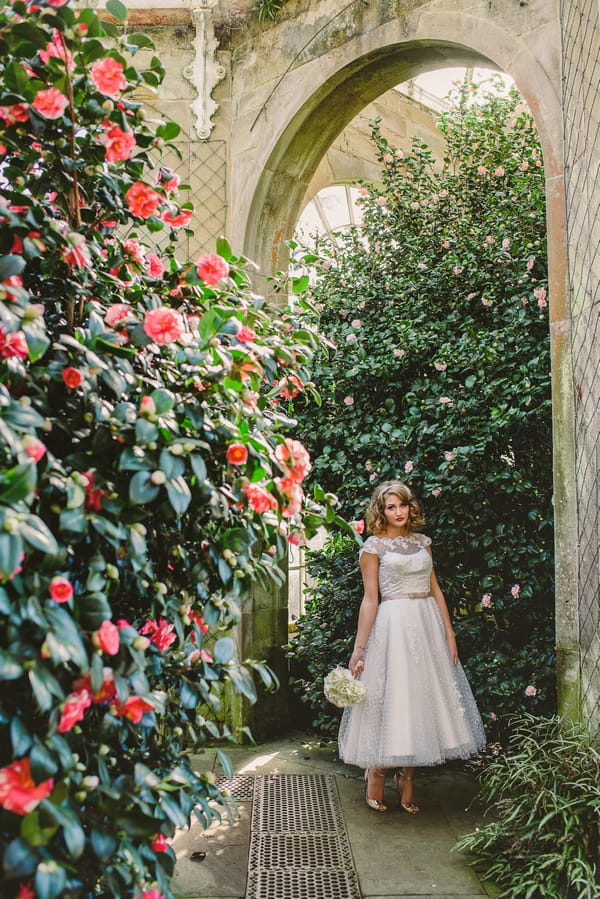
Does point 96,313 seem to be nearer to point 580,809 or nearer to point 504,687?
point 580,809

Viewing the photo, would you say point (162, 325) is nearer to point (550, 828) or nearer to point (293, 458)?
point (293, 458)

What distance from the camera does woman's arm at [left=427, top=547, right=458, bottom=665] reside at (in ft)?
12.5

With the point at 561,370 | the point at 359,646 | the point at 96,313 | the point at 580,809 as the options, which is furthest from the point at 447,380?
the point at 96,313

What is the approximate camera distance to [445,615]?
3857 mm

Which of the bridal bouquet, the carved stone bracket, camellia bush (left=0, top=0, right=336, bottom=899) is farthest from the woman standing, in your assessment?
the carved stone bracket

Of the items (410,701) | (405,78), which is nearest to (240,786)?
(410,701)

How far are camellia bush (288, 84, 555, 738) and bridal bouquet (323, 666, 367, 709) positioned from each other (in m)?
0.75

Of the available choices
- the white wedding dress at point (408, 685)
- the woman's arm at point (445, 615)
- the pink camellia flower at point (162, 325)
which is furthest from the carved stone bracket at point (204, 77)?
the pink camellia flower at point (162, 325)

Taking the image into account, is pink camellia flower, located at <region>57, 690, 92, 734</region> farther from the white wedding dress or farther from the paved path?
the white wedding dress

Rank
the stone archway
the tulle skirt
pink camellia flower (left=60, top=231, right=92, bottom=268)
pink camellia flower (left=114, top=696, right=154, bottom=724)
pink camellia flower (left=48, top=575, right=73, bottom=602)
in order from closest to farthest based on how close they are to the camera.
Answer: pink camellia flower (left=48, top=575, right=73, bottom=602)
pink camellia flower (left=114, top=696, right=154, bottom=724)
pink camellia flower (left=60, top=231, right=92, bottom=268)
the stone archway
the tulle skirt

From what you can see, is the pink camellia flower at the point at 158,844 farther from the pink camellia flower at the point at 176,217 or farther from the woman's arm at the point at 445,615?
the woman's arm at the point at 445,615

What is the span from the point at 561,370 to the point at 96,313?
232 cm

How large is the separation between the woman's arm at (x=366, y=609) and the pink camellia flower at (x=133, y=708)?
7.53ft

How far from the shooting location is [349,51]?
441 cm
